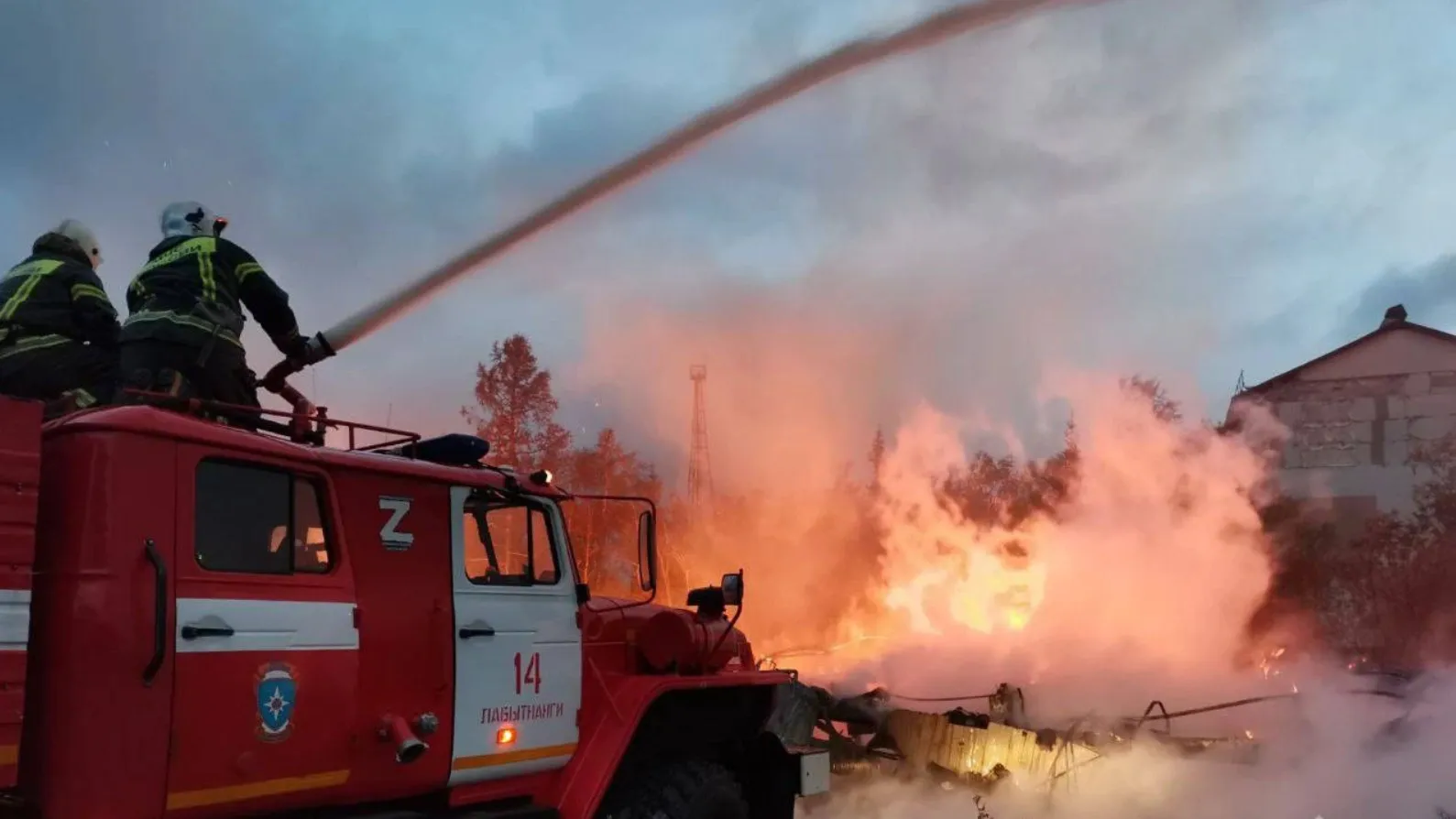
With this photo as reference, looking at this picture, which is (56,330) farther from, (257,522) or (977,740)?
(977,740)

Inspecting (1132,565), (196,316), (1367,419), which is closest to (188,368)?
(196,316)

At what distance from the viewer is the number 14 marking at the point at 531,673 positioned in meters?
6.23

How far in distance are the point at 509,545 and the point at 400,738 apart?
1.44m

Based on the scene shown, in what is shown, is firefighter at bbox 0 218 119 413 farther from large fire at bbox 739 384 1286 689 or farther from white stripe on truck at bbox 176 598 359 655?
large fire at bbox 739 384 1286 689

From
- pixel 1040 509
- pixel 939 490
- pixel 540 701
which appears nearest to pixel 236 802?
pixel 540 701

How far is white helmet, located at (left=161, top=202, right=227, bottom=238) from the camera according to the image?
6461 millimetres

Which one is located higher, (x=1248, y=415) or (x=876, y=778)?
(x=1248, y=415)

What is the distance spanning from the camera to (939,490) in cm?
2627

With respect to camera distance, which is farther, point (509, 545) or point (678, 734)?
point (678, 734)

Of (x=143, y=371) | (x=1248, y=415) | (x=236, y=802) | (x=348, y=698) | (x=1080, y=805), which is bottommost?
(x=1080, y=805)

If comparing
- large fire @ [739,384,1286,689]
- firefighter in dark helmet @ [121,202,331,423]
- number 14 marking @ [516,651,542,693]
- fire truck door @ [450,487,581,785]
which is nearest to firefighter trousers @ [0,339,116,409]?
firefighter in dark helmet @ [121,202,331,423]

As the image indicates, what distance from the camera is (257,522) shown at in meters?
5.19

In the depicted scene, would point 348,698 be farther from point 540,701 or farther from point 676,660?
point 676,660

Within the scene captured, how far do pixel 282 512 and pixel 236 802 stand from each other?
51.5 inches
